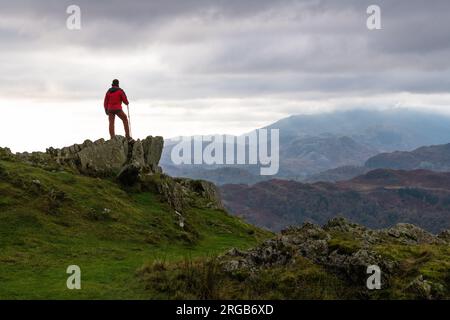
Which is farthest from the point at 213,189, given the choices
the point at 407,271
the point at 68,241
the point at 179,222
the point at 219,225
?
the point at 407,271

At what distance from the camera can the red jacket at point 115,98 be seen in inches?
1490

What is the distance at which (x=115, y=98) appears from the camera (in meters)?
37.9

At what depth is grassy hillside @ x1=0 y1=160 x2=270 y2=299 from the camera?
18.1m

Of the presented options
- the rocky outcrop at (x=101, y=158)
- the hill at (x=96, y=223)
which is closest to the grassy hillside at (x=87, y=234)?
the hill at (x=96, y=223)

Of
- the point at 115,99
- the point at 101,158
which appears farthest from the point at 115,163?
the point at 115,99

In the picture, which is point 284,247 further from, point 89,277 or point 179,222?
point 179,222

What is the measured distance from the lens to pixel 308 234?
20812mm

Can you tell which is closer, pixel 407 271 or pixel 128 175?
pixel 407 271

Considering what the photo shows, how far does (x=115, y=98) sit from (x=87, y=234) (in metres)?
14.4

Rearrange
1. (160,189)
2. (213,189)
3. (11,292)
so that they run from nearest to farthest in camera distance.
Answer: (11,292)
(160,189)
(213,189)

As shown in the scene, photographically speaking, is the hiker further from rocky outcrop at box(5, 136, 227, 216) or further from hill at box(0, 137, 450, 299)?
hill at box(0, 137, 450, 299)

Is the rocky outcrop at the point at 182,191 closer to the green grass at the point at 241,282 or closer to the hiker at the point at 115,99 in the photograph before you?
the hiker at the point at 115,99
